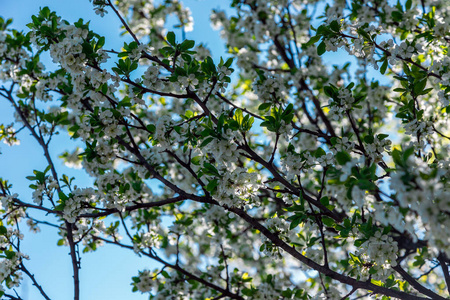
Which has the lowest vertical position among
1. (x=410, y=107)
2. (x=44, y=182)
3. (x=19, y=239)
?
(x=19, y=239)

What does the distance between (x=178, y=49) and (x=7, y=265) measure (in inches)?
107

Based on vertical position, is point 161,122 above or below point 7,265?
above

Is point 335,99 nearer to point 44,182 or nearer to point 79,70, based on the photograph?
point 79,70

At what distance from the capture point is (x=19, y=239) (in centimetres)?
419

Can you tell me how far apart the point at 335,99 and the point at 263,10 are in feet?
11.8

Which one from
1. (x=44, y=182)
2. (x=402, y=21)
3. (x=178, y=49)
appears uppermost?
(x=402, y=21)

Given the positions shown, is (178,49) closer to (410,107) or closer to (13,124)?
(410,107)

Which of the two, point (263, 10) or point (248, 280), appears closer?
point (248, 280)

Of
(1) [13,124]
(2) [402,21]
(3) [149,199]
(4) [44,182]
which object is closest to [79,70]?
(4) [44,182]

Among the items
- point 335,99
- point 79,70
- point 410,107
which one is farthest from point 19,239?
point 410,107

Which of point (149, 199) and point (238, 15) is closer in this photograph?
point (149, 199)

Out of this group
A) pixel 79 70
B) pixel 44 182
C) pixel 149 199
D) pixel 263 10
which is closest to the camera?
pixel 79 70

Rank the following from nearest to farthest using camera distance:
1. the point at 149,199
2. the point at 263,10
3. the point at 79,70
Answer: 1. the point at 79,70
2. the point at 149,199
3. the point at 263,10

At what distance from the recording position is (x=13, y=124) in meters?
5.18
